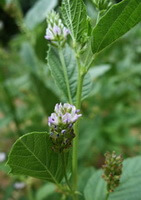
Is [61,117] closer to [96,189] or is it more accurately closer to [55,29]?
[55,29]

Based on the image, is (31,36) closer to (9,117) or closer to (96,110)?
(9,117)

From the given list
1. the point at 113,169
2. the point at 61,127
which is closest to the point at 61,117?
the point at 61,127

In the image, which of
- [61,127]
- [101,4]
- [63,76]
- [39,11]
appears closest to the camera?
[61,127]

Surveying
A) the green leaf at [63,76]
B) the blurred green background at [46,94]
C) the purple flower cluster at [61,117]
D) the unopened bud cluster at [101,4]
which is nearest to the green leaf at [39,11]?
the blurred green background at [46,94]

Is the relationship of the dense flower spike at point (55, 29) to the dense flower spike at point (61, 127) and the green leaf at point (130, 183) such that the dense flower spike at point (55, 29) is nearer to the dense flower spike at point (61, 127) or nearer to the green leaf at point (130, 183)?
the dense flower spike at point (61, 127)

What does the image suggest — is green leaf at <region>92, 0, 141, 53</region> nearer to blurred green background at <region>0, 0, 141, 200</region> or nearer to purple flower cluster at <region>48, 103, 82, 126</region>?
purple flower cluster at <region>48, 103, 82, 126</region>

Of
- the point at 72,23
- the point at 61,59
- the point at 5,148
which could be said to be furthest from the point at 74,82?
the point at 5,148
